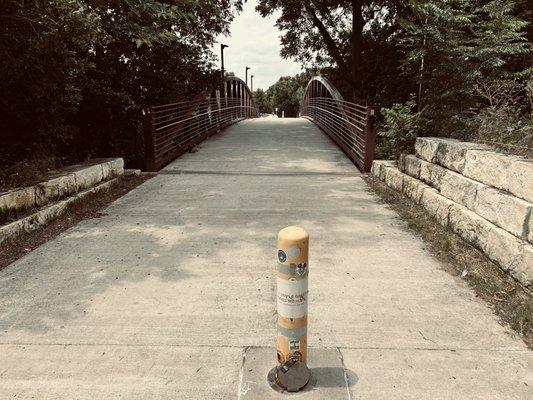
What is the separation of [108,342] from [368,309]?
1.96 m

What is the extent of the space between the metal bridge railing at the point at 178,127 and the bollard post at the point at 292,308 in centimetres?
716

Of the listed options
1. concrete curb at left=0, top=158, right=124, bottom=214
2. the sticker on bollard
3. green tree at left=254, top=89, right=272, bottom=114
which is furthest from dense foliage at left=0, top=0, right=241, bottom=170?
green tree at left=254, top=89, right=272, bottom=114

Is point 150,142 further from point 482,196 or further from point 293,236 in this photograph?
point 293,236

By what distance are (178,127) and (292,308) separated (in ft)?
29.9

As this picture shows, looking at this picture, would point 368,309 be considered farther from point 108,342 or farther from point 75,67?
point 75,67

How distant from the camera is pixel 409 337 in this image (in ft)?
9.34

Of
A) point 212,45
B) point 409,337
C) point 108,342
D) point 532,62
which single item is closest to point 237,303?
point 108,342

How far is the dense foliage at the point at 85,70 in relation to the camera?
5.31 metres

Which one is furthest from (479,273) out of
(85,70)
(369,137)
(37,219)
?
(85,70)

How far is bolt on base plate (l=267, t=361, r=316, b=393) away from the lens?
2309 mm

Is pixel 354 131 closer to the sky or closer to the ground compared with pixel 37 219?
closer to the sky

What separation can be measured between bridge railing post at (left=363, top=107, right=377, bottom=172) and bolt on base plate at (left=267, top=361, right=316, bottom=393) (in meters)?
6.65

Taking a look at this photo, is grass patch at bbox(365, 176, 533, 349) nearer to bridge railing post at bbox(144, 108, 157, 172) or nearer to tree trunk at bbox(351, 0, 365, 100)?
bridge railing post at bbox(144, 108, 157, 172)

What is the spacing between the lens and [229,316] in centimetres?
312
